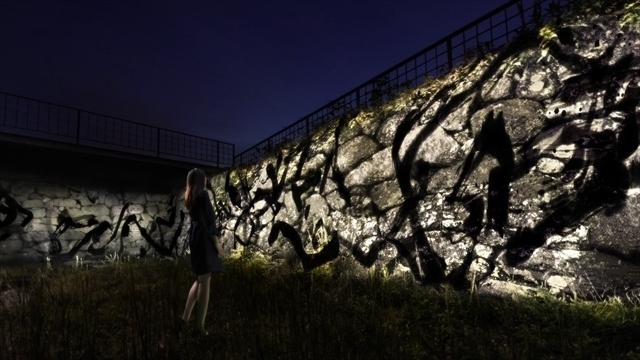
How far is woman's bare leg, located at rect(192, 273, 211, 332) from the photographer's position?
3322 millimetres

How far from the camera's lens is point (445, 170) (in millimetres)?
4578

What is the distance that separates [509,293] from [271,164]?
6026 millimetres

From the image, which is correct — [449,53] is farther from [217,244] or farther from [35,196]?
[35,196]

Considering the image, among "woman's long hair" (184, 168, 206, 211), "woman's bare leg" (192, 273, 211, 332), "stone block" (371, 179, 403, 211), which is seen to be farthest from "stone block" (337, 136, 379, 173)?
"woman's bare leg" (192, 273, 211, 332)

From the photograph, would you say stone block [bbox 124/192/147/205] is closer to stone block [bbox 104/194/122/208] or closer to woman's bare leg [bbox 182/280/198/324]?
stone block [bbox 104/194/122/208]

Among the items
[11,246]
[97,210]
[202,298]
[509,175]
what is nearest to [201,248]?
[202,298]

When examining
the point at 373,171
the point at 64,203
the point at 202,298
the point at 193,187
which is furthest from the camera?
the point at 64,203

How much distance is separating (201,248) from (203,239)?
9 cm

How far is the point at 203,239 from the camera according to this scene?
3.53 m

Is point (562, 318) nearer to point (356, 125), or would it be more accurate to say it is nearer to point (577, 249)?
point (577, 249)

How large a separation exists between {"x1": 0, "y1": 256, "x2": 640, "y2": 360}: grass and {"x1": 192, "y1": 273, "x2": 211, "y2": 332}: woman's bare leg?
0.48 feet

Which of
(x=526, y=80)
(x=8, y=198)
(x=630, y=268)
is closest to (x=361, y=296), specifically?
(x=630, y=268)

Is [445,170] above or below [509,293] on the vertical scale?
above

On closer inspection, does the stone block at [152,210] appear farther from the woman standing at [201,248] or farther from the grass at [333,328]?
the woman standing at [201,248]
